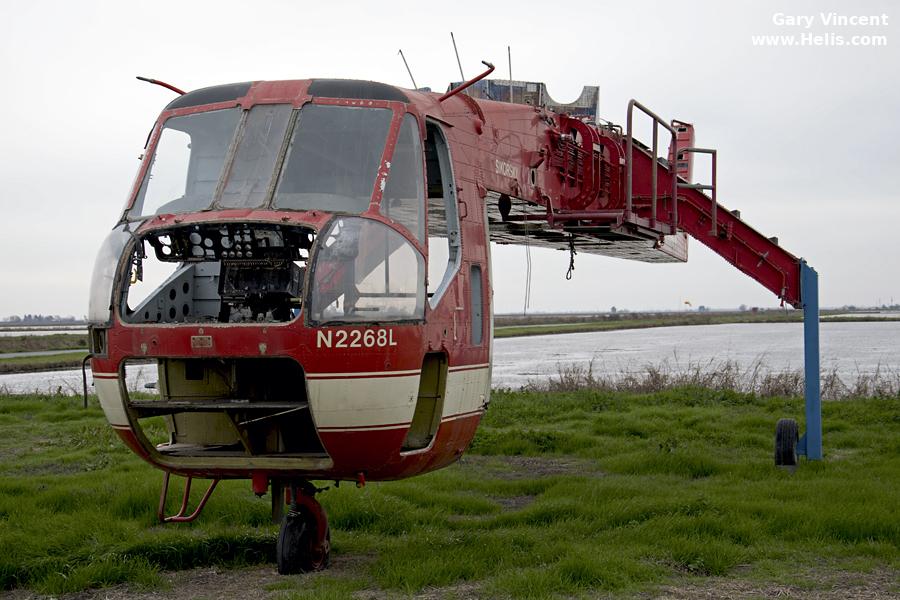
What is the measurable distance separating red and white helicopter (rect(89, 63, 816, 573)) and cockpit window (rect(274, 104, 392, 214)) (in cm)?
1

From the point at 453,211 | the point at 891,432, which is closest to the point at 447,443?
the point at 453,211

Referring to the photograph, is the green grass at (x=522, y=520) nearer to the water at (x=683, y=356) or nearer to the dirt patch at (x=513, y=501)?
the dirt patch at (x=513, y=501)

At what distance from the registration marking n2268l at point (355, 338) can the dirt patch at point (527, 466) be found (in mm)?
6287

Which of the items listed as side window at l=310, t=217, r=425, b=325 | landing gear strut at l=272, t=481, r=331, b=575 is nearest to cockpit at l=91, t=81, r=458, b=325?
side window at l=310, t=217, r=425, b=325

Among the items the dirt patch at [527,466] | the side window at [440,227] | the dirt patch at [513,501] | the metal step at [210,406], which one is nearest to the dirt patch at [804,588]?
the side window at [440,227]

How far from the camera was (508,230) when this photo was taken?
12016 millimetres

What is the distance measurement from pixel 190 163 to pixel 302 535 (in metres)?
3.00

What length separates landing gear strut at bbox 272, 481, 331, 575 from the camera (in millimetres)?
7902

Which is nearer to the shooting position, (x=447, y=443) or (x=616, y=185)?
(x=447, y=443)

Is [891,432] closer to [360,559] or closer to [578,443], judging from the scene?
[578,443]

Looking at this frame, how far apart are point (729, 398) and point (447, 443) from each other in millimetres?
12853

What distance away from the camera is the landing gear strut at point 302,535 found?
25.9ft

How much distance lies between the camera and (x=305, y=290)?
21.4 feet

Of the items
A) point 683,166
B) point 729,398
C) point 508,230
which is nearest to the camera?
point 508,230
